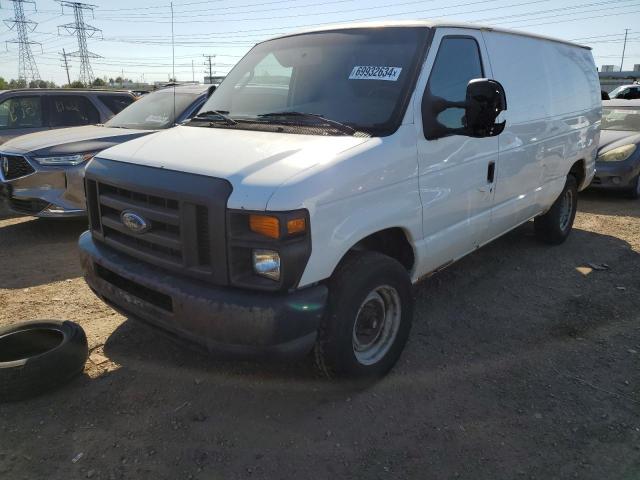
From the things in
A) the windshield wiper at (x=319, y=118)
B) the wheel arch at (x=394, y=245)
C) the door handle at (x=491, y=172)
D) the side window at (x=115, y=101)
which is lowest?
the wheel arch at (x=394, y=245)

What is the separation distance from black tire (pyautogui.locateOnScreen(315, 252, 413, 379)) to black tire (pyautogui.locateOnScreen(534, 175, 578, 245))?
3.34m

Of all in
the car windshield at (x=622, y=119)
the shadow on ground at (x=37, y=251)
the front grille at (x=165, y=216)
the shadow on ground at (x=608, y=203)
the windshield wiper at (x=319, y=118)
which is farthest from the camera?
the car windshield at (x=622, y=119)

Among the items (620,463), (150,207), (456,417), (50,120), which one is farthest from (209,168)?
(50,120)

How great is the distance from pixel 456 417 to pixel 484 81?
2017 millimetres

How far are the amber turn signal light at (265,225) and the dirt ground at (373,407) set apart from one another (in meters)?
1.04

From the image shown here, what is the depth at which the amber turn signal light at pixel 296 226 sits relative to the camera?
241 centimetres

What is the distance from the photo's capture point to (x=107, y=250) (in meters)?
3.18

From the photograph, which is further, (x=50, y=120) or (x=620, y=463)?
(x=50, y=120)

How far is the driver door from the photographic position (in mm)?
3289

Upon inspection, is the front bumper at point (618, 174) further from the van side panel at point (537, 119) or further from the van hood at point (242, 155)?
the van hood at point (242, 155)

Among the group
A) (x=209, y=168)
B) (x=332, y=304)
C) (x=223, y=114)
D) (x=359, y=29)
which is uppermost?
(x=359, y=29)

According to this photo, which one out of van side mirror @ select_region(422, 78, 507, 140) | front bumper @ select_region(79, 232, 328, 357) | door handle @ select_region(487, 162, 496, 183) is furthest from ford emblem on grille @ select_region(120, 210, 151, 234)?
door handle @ select_region(487, 162, 496, 183)

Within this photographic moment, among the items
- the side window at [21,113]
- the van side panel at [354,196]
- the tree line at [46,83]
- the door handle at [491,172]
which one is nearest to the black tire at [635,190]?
the door handle at [491,172]

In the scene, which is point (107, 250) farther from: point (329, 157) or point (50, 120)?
point (50, 120)
